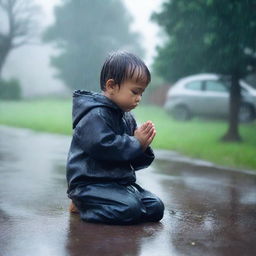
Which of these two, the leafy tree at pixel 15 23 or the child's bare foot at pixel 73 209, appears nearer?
the child's bare foot at pixel 73 209

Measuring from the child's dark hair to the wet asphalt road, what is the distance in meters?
1.01

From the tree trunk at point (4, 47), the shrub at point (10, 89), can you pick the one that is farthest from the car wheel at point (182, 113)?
the shrub at point (10, 89)

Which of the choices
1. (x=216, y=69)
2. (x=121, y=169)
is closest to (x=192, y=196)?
(x=121, y=169)

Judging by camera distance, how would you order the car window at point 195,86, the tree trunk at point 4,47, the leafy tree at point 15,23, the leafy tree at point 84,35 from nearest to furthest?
1. the car window at point 195,86
2. the leafy tree at point 15,23
3. the tree trunk at point 4,47
4. the leafy tree at point 84,35

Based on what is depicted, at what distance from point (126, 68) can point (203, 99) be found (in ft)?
35.6

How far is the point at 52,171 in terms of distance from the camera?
584 centimetres

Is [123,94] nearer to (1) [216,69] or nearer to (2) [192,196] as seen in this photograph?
(2) [192,196]

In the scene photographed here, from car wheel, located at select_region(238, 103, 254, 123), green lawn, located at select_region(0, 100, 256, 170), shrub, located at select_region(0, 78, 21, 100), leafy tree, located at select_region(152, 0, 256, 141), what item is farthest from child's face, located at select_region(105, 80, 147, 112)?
shrub, located at select_region(0, 78, 21, 100)

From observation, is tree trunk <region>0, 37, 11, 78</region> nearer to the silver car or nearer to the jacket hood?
the silver car

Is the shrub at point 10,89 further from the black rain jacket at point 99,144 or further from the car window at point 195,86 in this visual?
the black rain jacket at point 99,144

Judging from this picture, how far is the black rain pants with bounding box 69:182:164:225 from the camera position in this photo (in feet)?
10.7

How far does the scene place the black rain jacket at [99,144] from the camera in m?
3.20

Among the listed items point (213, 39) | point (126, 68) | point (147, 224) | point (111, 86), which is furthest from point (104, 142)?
point (213, 39)

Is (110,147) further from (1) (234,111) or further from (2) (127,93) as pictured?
(1) (234,111)
